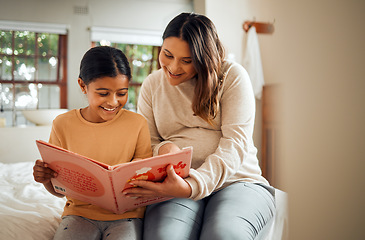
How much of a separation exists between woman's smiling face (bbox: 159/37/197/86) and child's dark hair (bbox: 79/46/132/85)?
0.48ft

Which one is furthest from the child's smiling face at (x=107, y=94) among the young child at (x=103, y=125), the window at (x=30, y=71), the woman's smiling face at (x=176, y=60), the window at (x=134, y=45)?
the window at (x=30, y=71)

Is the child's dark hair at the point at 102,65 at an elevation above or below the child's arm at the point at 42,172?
above

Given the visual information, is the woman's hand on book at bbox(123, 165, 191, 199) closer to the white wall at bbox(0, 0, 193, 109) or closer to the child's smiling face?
the child's smiling face

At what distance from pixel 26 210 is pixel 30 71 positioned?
9.42 ft

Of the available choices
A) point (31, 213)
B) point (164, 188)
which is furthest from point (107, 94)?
point (31, 213)

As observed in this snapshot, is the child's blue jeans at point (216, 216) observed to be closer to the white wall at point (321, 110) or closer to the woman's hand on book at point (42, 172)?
the woman's hand on book at point (42, 172)

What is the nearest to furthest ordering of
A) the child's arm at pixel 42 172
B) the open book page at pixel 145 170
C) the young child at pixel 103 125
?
the open book page at pixel 145 170 → the child's arm at pixel 42 172 → the young child at pixel 103 125

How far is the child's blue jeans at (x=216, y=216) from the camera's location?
81cm

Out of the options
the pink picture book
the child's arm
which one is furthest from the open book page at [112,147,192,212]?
the child's arm

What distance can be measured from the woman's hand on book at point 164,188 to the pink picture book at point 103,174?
0.02 m

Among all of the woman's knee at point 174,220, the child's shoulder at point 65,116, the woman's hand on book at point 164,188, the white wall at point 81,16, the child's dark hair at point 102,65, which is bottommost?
the woman's knee at point 174,220

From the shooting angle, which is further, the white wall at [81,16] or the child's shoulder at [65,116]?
the white wall at [81,16]

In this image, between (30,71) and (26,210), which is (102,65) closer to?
(26,210)

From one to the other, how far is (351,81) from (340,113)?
13 millimetres
